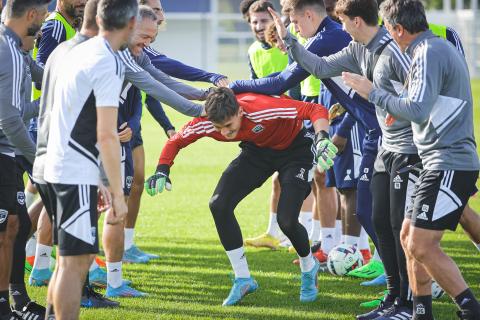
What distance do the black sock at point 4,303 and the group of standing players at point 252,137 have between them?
1 centimetres

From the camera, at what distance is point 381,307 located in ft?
24.2

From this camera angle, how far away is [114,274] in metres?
8.10

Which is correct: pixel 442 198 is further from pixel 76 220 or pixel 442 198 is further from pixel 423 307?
pixel 76 220

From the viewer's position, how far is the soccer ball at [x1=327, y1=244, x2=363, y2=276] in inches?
353

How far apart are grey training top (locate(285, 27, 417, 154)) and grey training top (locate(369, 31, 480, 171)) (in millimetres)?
316

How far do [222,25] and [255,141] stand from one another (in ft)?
175

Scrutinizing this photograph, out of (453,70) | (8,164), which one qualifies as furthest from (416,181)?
(8,164)

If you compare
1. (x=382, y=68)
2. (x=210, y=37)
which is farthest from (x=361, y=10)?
(x=210, y=37)

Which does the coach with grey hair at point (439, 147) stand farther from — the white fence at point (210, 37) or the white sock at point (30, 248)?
the white fence at point (210, 37)

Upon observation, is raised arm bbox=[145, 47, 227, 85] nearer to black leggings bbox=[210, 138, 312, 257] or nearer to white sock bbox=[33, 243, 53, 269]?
black leggings bbox=[210, 138, 312, 257]

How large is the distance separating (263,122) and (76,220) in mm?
2454

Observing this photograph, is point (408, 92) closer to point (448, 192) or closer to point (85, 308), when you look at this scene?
point (448, 192)

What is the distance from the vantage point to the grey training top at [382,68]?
684 centimetres

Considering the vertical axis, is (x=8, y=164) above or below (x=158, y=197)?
above
